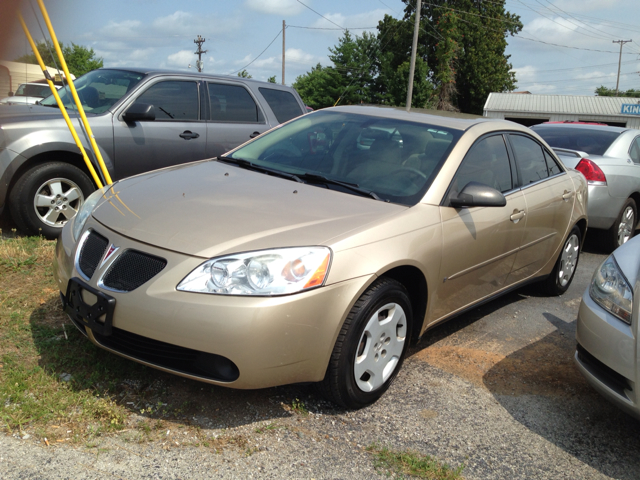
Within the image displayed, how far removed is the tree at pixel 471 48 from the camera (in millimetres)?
50062

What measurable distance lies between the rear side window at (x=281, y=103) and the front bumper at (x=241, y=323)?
4.82 metres

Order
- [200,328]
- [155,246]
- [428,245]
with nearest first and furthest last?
[200,328] < [155,246] < [428,245]

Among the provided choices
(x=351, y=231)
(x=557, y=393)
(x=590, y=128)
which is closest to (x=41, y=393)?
(x=351, y=231)

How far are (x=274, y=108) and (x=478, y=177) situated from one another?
13.0 ft

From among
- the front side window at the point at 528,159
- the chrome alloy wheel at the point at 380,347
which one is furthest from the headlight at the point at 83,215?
the front side window at the point at 528,159

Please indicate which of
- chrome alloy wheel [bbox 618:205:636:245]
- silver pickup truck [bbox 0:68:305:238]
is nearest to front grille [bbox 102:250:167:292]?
silver pickup truck [bbox 0:68:305:238]

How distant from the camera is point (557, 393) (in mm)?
3602

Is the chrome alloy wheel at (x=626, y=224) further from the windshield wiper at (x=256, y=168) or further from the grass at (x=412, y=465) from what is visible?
the grass at (x=412, y=465)

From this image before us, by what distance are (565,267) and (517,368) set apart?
179 centimetres

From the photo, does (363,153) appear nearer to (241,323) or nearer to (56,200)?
(241,323)

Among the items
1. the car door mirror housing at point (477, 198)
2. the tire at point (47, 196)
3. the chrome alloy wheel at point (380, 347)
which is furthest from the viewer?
the tire at point (47, 196)

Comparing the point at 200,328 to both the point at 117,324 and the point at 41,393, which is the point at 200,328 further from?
the point at 41,393

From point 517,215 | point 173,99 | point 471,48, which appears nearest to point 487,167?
point 517,215

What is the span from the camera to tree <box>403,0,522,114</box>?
50062 millimetres
